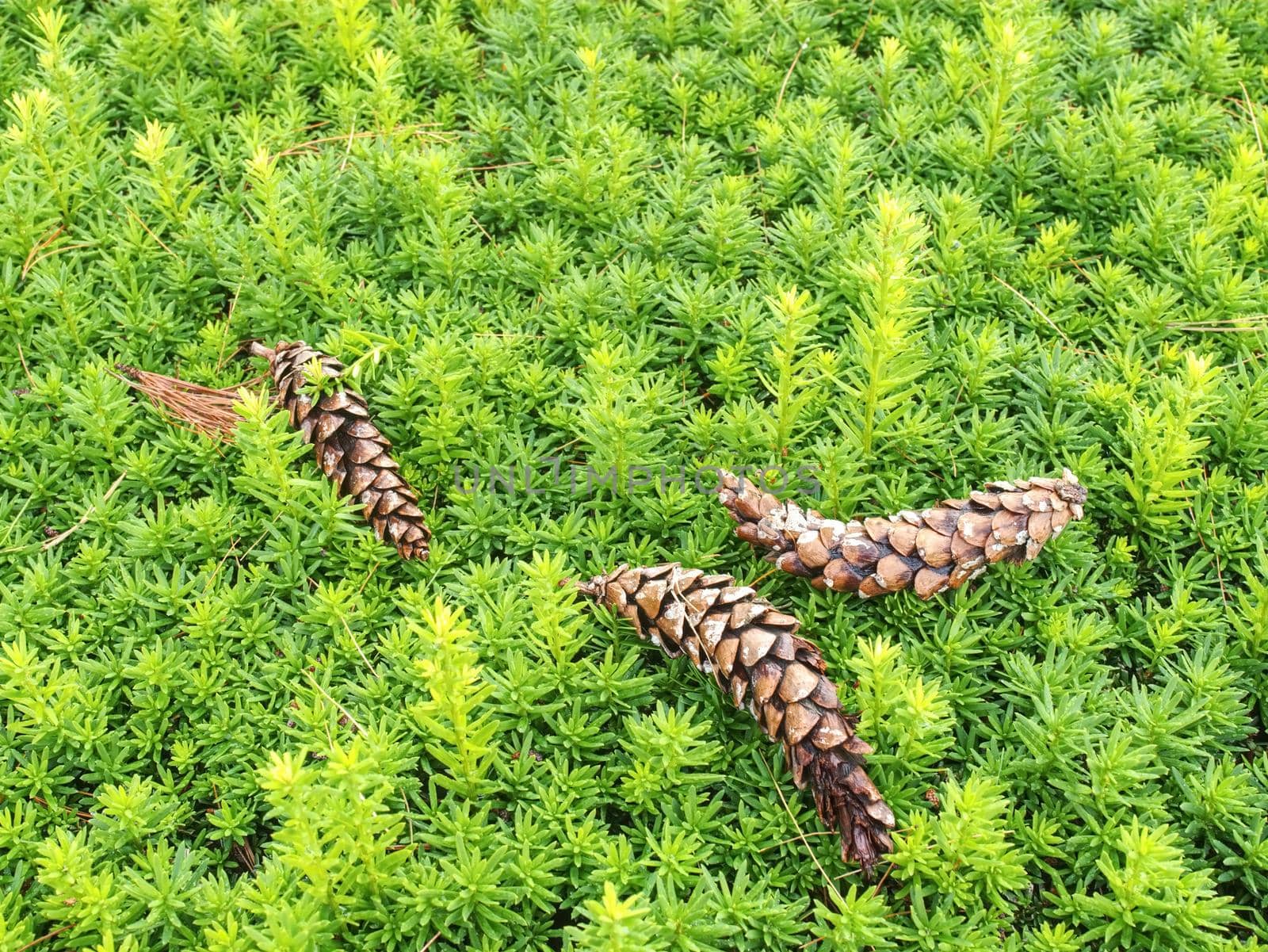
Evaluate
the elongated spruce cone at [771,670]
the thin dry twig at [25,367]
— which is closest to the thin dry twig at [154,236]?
the thin dry twig at [25,367]

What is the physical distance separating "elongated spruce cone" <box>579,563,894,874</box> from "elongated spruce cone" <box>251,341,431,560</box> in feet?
2.05

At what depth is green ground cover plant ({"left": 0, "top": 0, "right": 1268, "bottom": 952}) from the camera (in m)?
2.77

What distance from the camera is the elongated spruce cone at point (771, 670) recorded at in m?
2.80

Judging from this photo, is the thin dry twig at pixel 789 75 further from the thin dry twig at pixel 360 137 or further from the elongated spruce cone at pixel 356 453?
the elongated spruce cone at pixel 356 453

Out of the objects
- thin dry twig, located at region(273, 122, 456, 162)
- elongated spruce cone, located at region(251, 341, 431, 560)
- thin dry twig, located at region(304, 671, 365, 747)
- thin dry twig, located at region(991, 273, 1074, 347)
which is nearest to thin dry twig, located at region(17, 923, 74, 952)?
thin dry twig, located at region(304, 671, 365, 747)

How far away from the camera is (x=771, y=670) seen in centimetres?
290

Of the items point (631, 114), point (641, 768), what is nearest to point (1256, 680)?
point (641, 768)

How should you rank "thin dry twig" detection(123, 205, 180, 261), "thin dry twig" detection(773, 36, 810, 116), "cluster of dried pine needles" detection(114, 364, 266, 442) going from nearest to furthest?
"cluster of dried pine needles" detection(114, 364, 266, 442)
"thin dry twig" detection(123, 205, 180, 261)
"thin dry twig" detection(773, 36, 810, 116)

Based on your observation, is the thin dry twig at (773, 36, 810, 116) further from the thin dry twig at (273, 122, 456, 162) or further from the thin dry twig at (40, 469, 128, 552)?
the thin dry twig at (40, 469, 128, 552)

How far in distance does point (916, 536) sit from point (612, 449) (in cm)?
96

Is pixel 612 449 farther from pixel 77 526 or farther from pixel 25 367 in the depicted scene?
pixel 25 367

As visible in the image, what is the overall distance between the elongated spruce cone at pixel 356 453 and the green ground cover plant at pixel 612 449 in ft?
0.25

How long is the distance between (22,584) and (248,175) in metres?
1.67

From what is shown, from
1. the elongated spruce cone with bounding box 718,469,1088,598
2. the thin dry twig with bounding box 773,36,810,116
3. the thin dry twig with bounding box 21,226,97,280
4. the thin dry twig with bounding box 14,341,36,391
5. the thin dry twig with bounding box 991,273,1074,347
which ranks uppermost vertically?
the thin dry twig with bounding box 773,36,810,116
